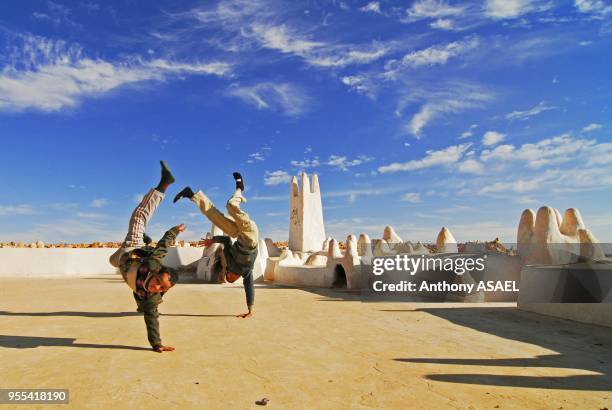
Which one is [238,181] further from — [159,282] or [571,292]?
[571,292]

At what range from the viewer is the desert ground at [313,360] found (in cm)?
359

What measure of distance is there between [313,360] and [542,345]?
130 inches

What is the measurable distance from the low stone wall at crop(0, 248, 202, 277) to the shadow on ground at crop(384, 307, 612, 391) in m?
20.0

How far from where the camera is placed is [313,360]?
471 cm

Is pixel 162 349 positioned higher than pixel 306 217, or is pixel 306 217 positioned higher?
pixel 306 217

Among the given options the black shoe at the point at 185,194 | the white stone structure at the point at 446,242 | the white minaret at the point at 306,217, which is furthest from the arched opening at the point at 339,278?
the white minaret at the point at 306,217

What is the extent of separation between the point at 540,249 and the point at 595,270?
3145 mm

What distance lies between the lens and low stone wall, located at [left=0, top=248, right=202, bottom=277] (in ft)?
71.6

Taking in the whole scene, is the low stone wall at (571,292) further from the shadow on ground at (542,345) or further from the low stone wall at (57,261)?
the low stone wall at (57,261)

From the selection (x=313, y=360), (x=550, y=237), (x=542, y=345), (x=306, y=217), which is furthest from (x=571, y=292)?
(x=306, y=217)

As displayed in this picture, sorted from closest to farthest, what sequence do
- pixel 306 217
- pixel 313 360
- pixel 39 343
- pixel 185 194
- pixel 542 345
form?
pixel 313 360, pixel 39 343, pixel 542 345, pixel 185 194, pixel 306 217

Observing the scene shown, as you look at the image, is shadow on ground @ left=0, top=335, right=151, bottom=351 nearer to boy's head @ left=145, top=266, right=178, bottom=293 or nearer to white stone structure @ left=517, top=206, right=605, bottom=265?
boy's head @ left=145, top=266, right=178, bottom=293

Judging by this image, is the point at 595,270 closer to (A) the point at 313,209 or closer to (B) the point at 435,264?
(B) the point at 435,264

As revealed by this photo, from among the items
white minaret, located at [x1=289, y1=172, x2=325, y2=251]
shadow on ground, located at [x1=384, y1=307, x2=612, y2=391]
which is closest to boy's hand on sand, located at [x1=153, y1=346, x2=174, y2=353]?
shadow on ground, located at [x1=384, y1=307, x2=612, y2=391]
